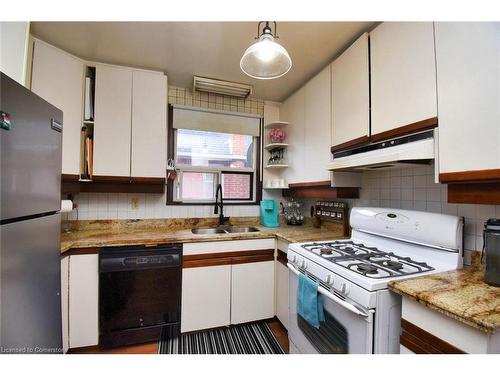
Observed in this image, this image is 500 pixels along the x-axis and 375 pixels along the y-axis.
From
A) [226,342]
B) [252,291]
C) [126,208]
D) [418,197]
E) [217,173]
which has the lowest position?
[226,342]

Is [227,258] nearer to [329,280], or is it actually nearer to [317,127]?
[329,280]

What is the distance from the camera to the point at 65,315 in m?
1.51

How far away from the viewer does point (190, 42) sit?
1588mm

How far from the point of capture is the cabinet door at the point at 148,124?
190 cm

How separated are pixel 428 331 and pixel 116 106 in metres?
2.45

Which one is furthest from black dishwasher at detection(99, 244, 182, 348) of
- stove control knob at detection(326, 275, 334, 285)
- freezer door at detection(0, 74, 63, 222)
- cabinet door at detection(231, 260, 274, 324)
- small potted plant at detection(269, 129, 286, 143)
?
small potted plant at detection(269, 129, 286, 143)

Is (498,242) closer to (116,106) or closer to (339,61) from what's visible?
(339,61)

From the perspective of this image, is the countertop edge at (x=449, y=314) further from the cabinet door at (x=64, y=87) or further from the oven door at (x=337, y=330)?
the cabinet door at (x=64, y=87)


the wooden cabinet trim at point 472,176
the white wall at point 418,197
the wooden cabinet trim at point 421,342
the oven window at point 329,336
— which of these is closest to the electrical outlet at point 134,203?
the oven window at point 329,336

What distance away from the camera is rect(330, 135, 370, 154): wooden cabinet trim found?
55.2 inches

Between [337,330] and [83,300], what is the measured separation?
173 cm

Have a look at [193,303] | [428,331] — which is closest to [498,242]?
[428,331]

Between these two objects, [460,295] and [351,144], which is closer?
[460,295]

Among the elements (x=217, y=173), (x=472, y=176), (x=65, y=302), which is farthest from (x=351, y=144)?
(x=65, y=302)
